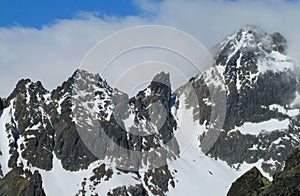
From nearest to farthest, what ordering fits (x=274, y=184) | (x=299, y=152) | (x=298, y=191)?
1. (x=298, y=191)
2. (x=274, y=184)
3. (x=299, y=152)

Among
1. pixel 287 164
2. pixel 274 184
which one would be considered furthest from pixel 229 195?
pixel 274 184

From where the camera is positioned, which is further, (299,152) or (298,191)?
(299,152)

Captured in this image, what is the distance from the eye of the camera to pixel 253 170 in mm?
62625

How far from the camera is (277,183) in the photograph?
2029 inches

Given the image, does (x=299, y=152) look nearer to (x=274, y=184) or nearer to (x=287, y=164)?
(x=287, y=164)

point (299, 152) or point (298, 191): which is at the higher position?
point (299, 152)

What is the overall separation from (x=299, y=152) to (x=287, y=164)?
69.4 inches

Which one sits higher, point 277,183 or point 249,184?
point 249,184

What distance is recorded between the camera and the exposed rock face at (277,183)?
164ft

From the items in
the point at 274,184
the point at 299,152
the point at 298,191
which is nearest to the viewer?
the point at 298,191

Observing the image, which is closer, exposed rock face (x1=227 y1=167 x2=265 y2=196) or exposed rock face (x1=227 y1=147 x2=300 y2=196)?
exposed rock face (x1=227 y1=147 x2=300 y2=196)

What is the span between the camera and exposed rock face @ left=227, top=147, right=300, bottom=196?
164 feet

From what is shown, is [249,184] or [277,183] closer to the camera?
[277,183]

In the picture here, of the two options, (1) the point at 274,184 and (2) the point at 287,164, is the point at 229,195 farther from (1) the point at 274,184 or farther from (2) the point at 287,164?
(1) the point at 274,184
